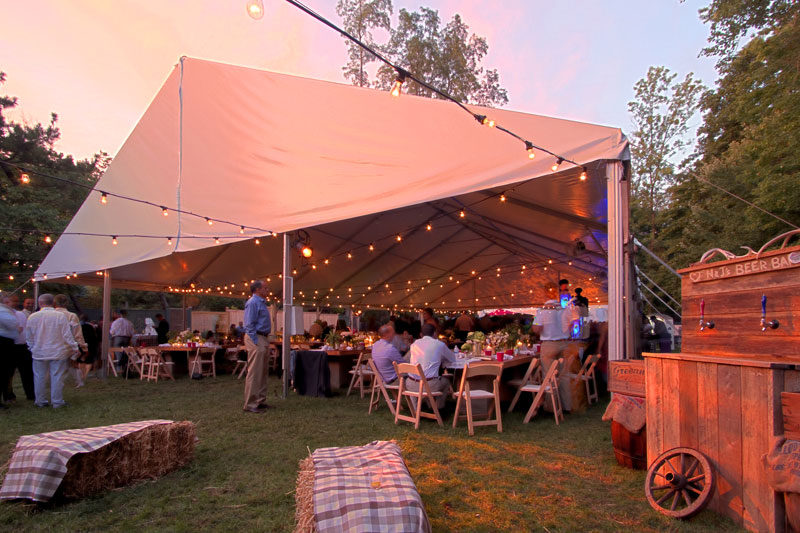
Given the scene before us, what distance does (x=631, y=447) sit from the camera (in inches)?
141

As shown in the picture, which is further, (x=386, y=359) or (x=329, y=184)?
(x=329, y=184)

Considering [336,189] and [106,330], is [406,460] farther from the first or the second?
[106,330]

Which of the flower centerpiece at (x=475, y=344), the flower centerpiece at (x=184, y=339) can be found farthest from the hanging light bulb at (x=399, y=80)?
the flower centerpiece at (x=184, y=339)

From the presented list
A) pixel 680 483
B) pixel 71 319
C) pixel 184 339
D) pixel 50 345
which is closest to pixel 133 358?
pixel 184 339

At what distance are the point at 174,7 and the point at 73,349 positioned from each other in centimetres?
495

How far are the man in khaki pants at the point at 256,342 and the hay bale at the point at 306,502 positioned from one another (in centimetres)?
345

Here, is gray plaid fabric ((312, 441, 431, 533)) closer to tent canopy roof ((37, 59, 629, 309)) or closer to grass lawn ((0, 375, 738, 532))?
grass lawn ((0, 375, 738, 532))

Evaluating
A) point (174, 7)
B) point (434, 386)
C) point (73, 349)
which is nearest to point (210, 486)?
point (434, 386)

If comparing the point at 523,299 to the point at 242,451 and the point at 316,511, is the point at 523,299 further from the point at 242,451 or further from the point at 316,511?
the point at 316,511

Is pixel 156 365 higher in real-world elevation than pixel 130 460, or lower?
lower

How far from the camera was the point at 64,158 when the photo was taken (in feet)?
64.2

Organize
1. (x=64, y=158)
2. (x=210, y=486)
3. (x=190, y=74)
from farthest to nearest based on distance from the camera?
1. (x=64, y=158)
2. (x=190, y=74)
3. (x=210, y=486)

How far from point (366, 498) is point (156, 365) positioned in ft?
30.5

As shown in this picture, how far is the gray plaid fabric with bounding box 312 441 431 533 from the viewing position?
78.1 inches
